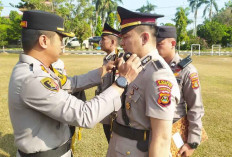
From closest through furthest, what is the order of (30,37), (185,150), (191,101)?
(30,37)
(185,150)
(191,101)

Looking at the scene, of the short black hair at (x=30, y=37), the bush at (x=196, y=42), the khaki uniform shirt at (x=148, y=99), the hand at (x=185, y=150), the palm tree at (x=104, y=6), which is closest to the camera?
the khaki uniform shirt at (x=148, y=99)

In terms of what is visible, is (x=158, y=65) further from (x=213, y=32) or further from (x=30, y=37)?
(x=213, y=32)

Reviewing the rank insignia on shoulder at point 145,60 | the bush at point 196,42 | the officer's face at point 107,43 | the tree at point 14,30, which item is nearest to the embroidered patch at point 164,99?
the rank insignia on shoulder at point 145,60

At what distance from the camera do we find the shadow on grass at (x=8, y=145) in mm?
4293

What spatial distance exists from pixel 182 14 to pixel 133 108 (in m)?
43.5

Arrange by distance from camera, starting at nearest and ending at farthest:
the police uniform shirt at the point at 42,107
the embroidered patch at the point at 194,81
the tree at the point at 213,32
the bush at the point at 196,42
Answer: the police uniform shirt at the point at 42,107 → the embroidered patch at the point at 194,81 → the tree at the point at 213,32 → the bush at the point at 196,42

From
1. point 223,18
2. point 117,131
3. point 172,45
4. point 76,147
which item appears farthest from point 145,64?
point 223,18

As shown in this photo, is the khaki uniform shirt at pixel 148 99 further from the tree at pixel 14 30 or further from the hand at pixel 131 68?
the tree at pixel 14 30

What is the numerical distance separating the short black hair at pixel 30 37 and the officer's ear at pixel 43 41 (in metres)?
0.02

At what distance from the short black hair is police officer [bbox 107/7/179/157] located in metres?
0.76

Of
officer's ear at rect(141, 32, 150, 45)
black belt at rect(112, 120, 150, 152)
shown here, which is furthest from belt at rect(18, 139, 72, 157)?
officer's ear at rect(141, 32, 150, 45)

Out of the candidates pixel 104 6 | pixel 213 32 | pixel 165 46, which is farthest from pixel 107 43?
pixel 104 6

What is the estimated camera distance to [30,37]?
6.13 feet

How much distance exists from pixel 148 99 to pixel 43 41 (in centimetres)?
106
